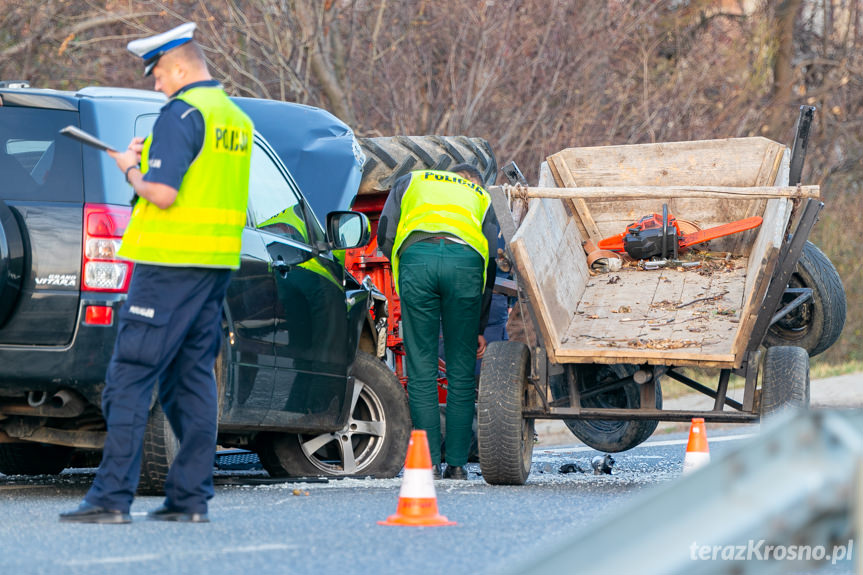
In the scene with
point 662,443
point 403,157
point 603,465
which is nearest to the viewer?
point 603,465

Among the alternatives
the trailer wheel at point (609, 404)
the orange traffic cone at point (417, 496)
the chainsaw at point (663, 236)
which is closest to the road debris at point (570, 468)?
the trailer wheel at point (609, 404)

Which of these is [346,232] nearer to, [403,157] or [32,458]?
[32,458]

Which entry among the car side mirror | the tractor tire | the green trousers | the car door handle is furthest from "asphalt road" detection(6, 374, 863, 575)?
the tractor tire

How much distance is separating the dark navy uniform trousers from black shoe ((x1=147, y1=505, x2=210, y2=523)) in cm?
A: 2

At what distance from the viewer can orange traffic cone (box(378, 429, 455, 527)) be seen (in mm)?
5004

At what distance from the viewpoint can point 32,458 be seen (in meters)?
7.64

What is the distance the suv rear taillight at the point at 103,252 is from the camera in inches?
219

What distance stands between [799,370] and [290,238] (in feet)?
9.32

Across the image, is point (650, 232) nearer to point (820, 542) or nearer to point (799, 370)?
point (799, 370)

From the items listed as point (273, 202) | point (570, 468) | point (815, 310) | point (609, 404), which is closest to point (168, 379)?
point (273, 202)

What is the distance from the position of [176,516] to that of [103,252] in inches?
50.7

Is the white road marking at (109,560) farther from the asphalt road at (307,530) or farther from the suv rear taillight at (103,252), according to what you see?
the suv rear taillight at (103,252)

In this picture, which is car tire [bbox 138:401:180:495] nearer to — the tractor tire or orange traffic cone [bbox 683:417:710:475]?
orange traffic cone [bbox 683:417:710:475]

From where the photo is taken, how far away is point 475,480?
7.93 meters
